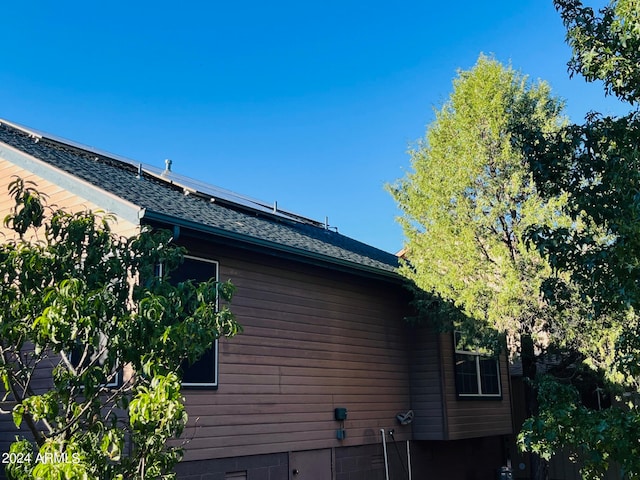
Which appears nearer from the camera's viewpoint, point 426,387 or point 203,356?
point 203,356

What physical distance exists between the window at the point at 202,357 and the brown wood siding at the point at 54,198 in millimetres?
862

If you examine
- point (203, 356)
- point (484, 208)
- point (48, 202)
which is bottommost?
point (203, 356)

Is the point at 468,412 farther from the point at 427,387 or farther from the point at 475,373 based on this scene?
the point at 427,387

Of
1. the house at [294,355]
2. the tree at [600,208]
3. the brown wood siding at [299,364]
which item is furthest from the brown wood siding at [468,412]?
the tree at [600,208]

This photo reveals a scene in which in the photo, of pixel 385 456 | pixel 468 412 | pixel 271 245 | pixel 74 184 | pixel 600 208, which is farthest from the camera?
pixel 468 412

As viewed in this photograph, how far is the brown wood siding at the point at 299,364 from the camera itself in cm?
819

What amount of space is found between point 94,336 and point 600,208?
4.69 m

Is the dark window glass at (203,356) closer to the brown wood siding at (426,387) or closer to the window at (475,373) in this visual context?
the brown wood siding at (426,387)

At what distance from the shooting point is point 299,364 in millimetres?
9438

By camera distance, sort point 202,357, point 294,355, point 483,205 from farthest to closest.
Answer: point 483,205
point 294,355
point 202,357

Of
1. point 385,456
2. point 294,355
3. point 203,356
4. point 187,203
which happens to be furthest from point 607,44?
point 385,456

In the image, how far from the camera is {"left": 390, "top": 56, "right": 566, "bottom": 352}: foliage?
9211 mm

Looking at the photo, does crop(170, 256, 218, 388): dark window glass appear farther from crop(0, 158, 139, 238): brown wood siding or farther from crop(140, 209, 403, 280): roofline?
crop(0, 158, 139, 238): brown wood siding

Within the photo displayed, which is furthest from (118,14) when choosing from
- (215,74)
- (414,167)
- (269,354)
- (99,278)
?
(99,278)
